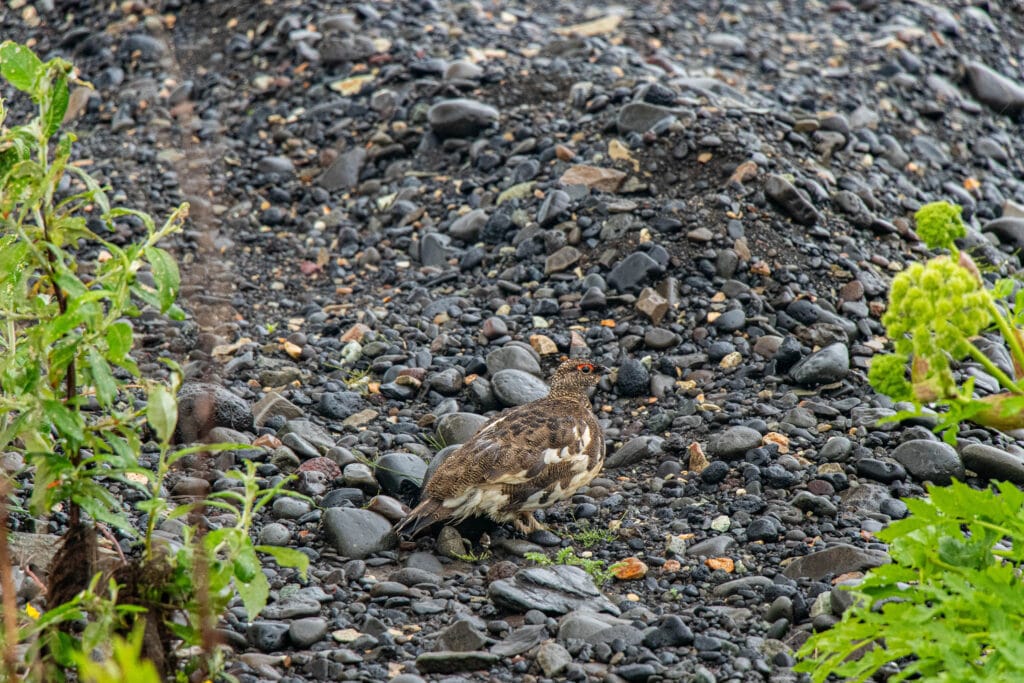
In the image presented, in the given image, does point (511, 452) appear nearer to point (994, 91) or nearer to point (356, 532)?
point (356, 532)

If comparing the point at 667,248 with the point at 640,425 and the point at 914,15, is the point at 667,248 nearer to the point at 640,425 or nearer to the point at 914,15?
the point at 640,425

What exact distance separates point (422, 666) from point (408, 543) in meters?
1.46

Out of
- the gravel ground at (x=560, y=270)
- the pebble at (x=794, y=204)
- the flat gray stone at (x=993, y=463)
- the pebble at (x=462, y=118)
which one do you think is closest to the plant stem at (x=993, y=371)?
the gravel ground at (x=560, y=270)

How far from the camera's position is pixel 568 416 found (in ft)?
24.4

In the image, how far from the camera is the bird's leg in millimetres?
7161

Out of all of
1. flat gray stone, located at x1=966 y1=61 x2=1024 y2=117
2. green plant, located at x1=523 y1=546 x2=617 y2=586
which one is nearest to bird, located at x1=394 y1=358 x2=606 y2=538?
green plant, located at x1=523 y1=546 x2=617 y2=586

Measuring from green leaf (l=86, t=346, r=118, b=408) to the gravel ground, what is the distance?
19.4 inches

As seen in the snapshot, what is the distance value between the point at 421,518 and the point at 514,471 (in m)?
0.65

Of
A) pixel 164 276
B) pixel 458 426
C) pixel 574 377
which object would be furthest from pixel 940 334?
pixel 458 426

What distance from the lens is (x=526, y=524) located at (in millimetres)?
7184

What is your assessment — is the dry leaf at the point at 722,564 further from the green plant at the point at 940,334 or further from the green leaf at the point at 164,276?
the green leaf at the point at 164,276

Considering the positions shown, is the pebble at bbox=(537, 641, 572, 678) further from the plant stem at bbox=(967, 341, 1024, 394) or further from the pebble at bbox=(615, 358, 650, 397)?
the pebble at bbox=(615, 358, 650, 397)

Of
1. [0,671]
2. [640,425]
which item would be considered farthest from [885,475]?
[0,671]

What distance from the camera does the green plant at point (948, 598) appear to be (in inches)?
152
